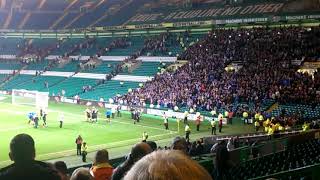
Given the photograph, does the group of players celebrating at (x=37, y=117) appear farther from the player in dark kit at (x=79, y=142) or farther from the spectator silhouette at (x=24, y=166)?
the spectator silhouette at (x=24, y=166)

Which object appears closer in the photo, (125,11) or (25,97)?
(25,97)

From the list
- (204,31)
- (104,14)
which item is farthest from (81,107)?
(104,14)

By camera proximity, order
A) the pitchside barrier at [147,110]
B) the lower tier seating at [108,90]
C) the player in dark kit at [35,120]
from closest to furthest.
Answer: the player in dark kit at [35,120] < the pitchside barrier at [147,110] < the lower tier seating at [108,90]

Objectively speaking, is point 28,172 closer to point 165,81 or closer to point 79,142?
point 79,142

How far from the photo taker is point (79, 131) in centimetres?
3784

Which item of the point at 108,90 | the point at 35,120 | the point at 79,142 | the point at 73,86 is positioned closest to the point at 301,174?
the point at 79,142

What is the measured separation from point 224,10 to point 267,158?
49.7 m

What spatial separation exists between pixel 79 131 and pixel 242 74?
647 inches

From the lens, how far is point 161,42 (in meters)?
61.7

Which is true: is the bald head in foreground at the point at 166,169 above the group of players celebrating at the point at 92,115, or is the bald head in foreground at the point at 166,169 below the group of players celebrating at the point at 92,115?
above

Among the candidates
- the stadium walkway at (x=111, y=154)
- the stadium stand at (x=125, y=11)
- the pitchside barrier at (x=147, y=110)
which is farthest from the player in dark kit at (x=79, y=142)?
the stadium stand at (x=125, y=11)

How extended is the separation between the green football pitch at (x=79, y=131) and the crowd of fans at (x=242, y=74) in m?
3.37

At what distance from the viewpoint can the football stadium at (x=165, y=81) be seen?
86.9 ft

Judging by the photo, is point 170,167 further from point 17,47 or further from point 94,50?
point 17,47
